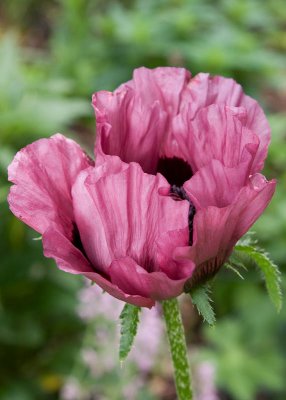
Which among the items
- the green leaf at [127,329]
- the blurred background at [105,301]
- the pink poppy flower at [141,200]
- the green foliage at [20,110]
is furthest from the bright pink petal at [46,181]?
the green foliage at [20,110]

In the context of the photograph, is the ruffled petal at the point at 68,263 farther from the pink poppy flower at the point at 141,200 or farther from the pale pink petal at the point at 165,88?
the pale pink petal at the point at 165,88

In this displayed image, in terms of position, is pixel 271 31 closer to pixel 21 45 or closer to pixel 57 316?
pixel 21 45

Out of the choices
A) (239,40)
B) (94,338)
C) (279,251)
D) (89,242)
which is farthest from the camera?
(239,40)

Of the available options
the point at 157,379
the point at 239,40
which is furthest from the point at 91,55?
the point at 157,379

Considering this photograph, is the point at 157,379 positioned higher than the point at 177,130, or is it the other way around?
the point at 177,130

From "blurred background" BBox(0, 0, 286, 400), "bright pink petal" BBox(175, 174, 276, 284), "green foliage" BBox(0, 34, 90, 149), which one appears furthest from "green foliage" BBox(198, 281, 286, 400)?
"bright pink petal" BBox(175, 174, 276, 284)

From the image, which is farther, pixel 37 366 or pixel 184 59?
pixel 184 59
